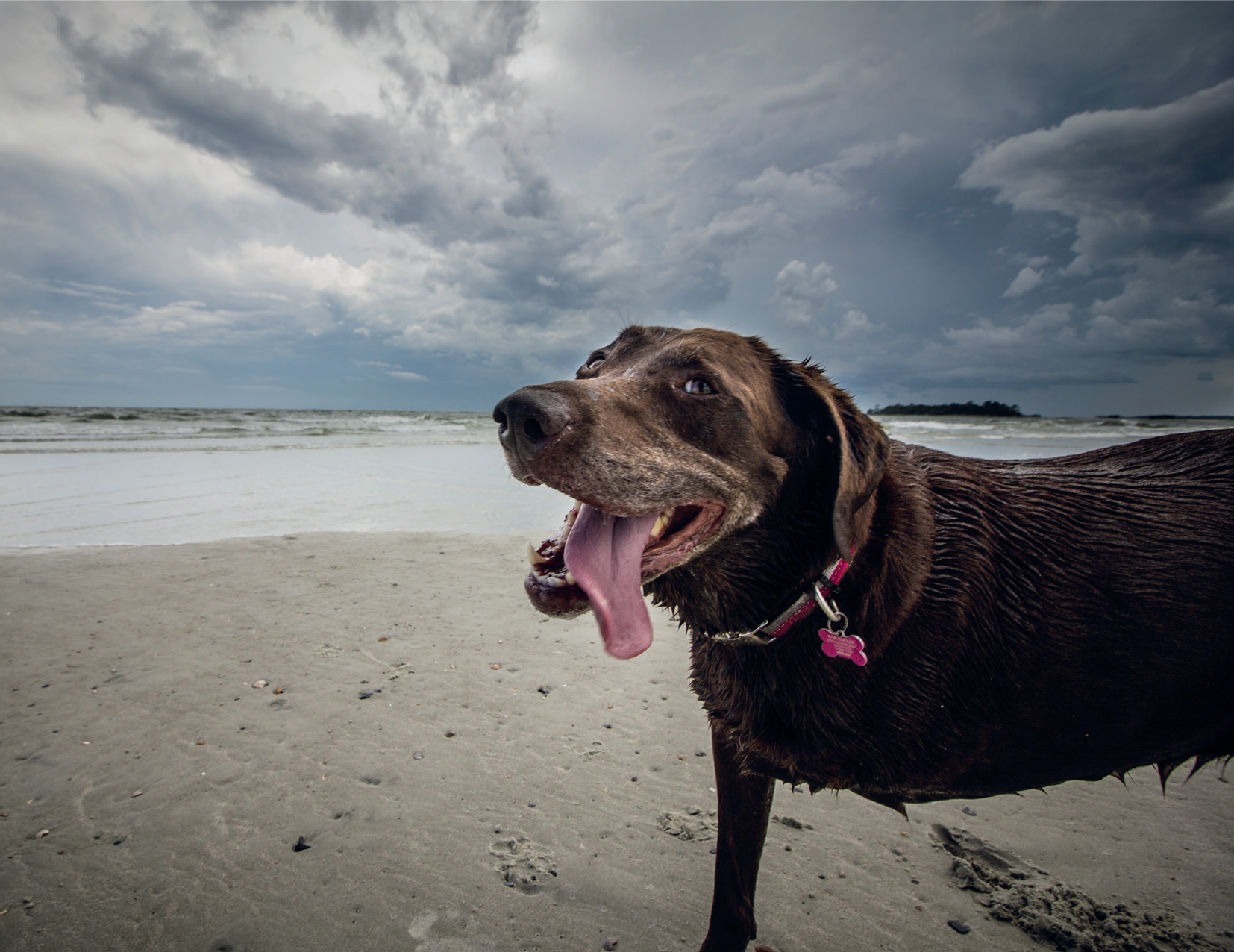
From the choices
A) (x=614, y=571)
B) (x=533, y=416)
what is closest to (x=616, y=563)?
(x=614, y=571)

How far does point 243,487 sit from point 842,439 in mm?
10861

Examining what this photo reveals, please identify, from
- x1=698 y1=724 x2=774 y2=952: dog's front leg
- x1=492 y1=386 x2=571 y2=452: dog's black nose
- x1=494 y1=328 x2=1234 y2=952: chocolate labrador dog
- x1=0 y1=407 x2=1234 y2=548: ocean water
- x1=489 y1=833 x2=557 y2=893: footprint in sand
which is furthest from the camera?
x1=0 y1=407 x2=1234 y2=548: ocean water

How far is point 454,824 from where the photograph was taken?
255 centimetres

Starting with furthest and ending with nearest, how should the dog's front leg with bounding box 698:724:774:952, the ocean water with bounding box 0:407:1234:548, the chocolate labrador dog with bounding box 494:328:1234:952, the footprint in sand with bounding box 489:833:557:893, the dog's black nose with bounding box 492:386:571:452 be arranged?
the ocean water with bounding box 0:407:1234:548
the footprint in sand with bounding box 489:833:557:893
the dog's front leg with bounding box 698:724:774:952
the chocolate labrador dog with bounding box 494:328:1234:952
the dog's black nose with bounding box 492:386:571:452

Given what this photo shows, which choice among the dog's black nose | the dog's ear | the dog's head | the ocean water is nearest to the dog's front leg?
the dog's head

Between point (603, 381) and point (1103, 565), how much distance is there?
65.4 inches

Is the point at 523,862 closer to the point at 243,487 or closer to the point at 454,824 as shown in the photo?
the point at 454,824

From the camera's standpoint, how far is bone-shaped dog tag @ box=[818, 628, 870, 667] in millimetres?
1658

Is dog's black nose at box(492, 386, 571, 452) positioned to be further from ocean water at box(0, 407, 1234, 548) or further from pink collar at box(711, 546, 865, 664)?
ocean water at box(0, 407, 1234, 548)

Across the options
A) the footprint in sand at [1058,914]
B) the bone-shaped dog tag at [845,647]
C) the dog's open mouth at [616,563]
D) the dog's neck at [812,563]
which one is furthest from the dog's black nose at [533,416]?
the footprint in sand at [1058,914]

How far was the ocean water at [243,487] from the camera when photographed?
7129 millimetres

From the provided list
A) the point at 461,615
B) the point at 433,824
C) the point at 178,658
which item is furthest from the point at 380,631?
the point at 433,824

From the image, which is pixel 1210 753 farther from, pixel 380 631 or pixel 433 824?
pixel 380 631

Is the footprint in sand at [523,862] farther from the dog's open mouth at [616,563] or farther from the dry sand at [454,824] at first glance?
the dog's open mouth at [616,563]
